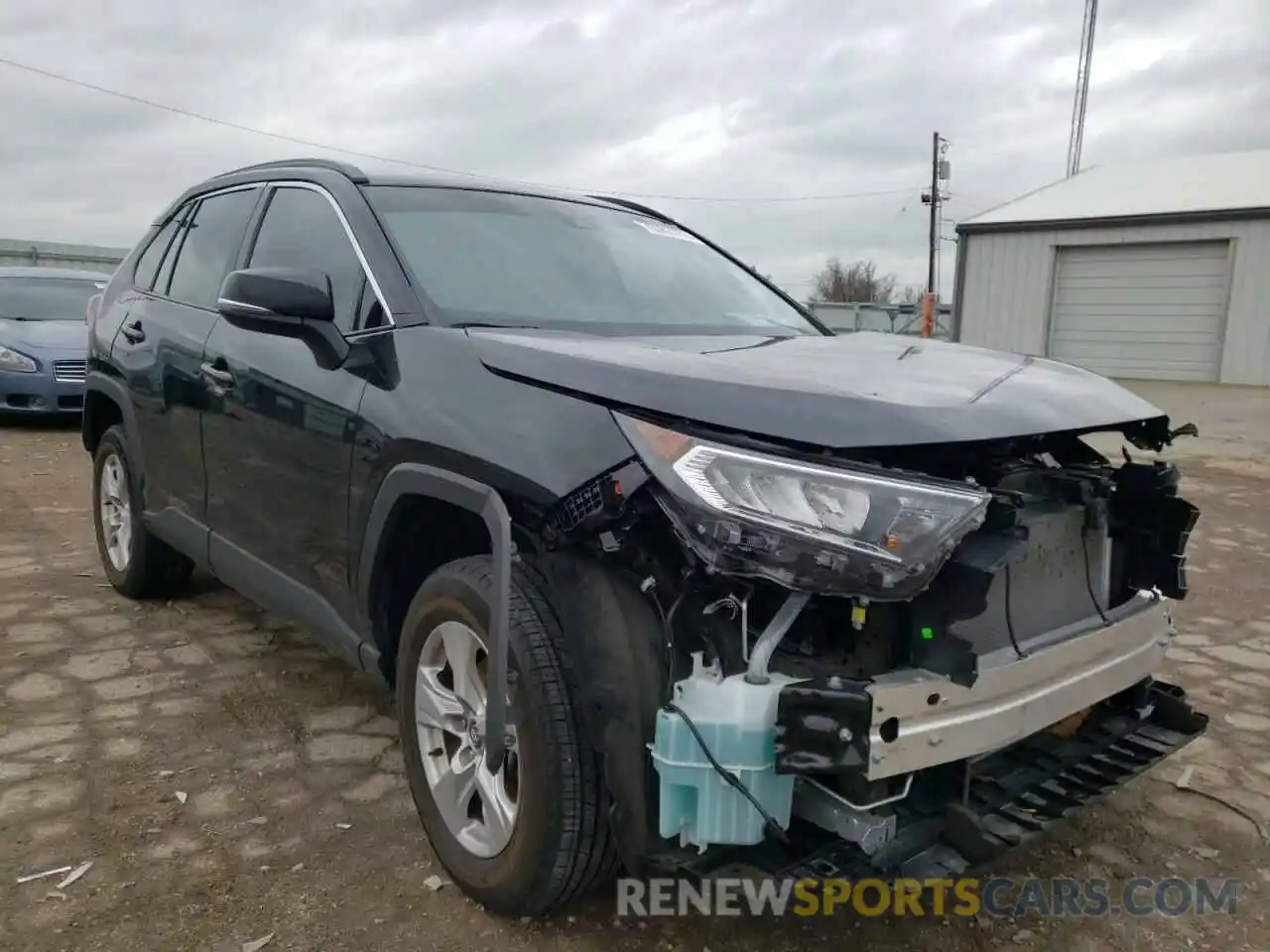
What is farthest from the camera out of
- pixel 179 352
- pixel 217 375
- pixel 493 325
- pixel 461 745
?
pixel 179 352

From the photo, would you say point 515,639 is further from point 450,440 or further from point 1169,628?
point 1169,628

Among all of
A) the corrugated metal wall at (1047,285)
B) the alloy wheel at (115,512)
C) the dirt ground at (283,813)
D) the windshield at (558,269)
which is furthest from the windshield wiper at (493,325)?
the corrugated metal wall at (1047,285)

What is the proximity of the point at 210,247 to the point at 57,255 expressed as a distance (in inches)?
934

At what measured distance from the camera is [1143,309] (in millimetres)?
19078

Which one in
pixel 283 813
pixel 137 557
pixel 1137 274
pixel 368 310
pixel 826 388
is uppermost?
pixel 1137 274

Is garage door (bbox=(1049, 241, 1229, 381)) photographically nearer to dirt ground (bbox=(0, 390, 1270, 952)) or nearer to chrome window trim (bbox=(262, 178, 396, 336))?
dirt ground (bbox=(0, 390, 1270, 952))

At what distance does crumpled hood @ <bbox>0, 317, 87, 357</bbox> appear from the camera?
10234mm

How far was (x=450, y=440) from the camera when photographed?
236 cm

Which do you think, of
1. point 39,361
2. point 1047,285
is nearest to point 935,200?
point 1047,285

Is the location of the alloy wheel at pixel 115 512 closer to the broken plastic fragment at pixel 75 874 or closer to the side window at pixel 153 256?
the side window at pixel 153 256

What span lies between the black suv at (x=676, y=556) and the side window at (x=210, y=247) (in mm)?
647

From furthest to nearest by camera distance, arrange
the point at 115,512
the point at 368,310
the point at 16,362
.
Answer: the point at 16,362 < the point at 115,512 < the point at 368,310

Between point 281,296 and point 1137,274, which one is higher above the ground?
point 1137,274

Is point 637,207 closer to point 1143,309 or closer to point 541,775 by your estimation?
point 541,775
